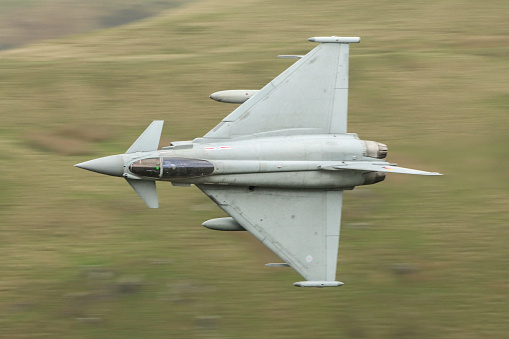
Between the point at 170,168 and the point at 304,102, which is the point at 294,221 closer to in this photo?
the point at 304,102

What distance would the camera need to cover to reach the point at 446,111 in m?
34.8

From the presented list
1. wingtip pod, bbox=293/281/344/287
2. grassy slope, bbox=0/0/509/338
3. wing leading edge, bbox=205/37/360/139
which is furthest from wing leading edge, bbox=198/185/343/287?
grassy slope, bbox=0/0/509/338

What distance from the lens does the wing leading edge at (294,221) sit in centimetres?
2477

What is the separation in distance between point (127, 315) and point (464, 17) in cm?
2896

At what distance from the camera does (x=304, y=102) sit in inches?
1015

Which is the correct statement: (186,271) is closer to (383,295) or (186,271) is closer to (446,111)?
(383,295)

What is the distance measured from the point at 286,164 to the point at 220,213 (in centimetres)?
616

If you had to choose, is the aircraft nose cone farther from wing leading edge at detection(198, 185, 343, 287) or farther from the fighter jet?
wing leading edge at detection(198, 185, 343, 287)

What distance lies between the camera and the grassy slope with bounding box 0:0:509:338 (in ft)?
86.9

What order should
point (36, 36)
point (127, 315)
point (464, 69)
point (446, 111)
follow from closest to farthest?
point (127, 315), point (446, 111), point (464, 69), point (36, 36)

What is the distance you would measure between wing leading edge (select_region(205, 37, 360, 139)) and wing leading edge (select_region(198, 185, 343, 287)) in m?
2.11

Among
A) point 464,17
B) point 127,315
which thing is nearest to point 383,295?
point 127,315

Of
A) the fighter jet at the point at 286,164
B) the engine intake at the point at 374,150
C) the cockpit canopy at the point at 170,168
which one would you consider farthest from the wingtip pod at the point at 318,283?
the cockpit canopy at the point at 170,168

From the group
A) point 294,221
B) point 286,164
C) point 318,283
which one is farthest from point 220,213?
point 318,283
